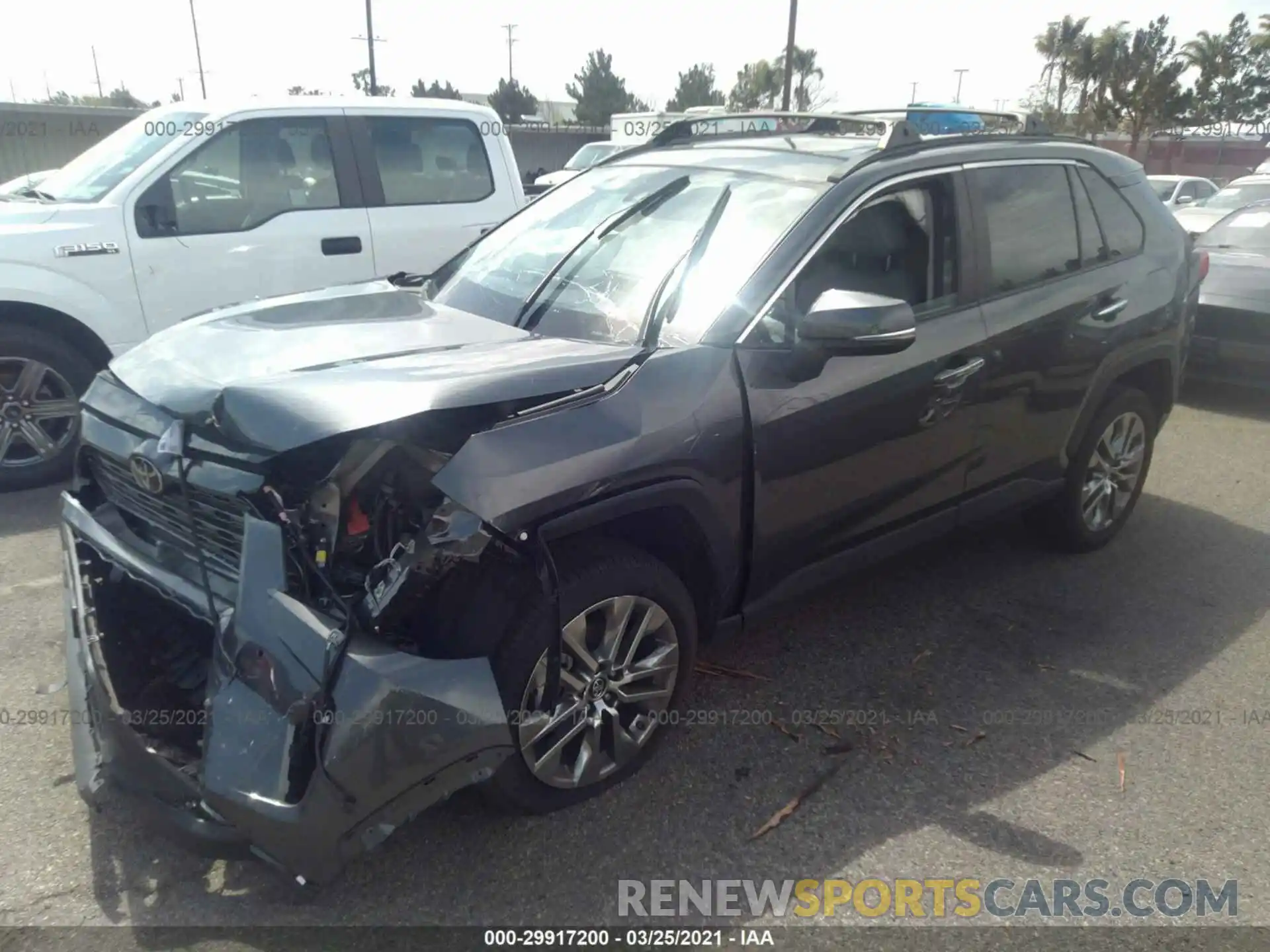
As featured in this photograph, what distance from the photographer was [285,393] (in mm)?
2316

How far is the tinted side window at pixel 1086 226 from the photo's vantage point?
4020 millimetres

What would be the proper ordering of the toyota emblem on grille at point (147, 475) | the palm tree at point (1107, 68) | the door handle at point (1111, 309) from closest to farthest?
1. the toyota emblem on grille at point (147, 475)
2. the door handle at point (1111, 309)
3. the palm tree at point (1107, 68)

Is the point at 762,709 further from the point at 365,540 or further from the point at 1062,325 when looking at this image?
the point at 1062,325

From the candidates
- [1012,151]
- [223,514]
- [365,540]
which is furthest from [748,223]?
[223,514]

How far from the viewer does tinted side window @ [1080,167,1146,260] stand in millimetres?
4125

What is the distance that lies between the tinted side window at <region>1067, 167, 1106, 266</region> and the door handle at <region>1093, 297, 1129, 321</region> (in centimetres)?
19

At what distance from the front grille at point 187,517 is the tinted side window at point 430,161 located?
12.1 feet

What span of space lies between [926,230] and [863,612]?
159 cm

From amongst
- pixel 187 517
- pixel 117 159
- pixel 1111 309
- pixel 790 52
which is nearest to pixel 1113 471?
pixel 1111 309

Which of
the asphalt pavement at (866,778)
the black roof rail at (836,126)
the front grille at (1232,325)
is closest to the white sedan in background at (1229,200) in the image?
the front grille at (1232,325)

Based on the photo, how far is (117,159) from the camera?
17.9 feet

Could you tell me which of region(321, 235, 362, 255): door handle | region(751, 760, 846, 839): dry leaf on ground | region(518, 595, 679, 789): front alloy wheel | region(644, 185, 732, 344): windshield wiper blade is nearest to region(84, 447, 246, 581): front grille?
region(518, 595, 679, 789): front alloy wheel

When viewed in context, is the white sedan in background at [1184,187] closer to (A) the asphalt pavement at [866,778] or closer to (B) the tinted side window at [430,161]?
(B) the tinted side window at [430,161]

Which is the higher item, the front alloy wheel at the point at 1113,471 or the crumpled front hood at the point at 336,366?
the crumpled front hood at the point at 336,366
